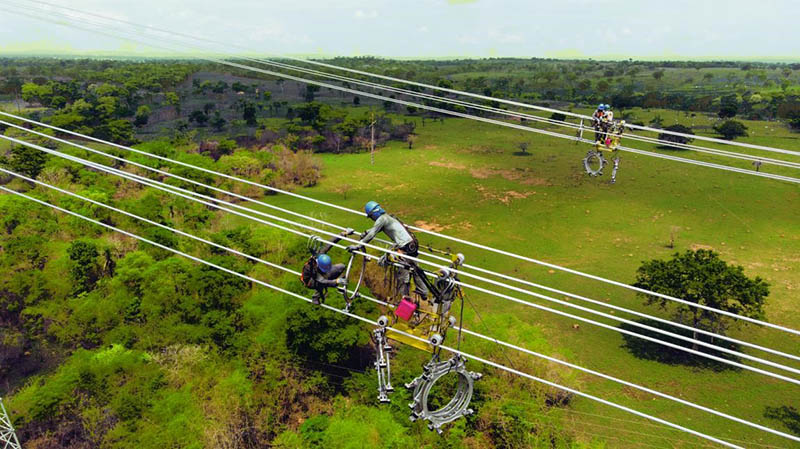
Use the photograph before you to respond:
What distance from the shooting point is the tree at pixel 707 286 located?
30.0 m

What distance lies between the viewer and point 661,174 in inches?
2756

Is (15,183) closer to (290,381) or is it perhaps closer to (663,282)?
(290,381)

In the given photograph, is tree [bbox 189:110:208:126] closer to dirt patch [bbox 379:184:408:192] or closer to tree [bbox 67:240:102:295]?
dirt patch [bbox 379:184:408:192]

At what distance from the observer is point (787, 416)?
26.7m

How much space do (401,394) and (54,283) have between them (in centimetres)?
2454

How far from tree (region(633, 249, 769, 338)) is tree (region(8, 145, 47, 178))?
63.0 metres

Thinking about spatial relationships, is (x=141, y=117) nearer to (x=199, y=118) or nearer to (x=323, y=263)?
(x=199, y=118)

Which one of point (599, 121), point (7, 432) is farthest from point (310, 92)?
point (7, 432)

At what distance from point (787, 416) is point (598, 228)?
27477 mm

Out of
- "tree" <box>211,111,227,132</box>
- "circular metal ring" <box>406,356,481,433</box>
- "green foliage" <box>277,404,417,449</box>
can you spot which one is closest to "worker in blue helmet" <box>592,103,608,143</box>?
"circular metal ring" <box>406,356,481,433</box>

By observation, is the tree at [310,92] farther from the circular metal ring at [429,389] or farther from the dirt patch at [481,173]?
the circular metal ring at [429,389]

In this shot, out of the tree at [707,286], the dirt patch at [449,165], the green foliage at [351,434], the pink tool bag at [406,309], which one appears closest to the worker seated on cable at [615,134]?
the pink tool bag at [406,309]

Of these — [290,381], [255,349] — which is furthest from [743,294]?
[255,349]

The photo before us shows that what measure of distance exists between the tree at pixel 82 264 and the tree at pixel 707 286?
38968mm
